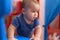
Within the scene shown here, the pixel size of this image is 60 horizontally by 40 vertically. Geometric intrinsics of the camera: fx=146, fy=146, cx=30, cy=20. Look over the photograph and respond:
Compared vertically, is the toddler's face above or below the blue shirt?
above

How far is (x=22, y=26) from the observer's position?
18.9 inches

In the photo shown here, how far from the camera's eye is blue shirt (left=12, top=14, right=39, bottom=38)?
475 millimetres

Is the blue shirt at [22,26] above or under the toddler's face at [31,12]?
under

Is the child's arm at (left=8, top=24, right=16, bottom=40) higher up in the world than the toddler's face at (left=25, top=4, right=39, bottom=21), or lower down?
lower down

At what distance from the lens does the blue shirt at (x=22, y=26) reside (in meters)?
0.47

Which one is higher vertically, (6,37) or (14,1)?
(14,1)

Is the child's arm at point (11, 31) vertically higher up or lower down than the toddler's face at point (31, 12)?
lower down

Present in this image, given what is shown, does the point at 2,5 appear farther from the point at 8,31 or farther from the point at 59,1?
the point at 59,1

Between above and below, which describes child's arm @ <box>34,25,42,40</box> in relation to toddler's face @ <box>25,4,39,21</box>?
Answer: below

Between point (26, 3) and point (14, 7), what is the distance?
0.13 ft

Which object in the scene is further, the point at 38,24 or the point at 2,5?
the point at 38,24

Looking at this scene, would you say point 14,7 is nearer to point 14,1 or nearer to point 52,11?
point 14,1

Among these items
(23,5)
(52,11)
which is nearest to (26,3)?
(23,5)

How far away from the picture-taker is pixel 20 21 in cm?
48
